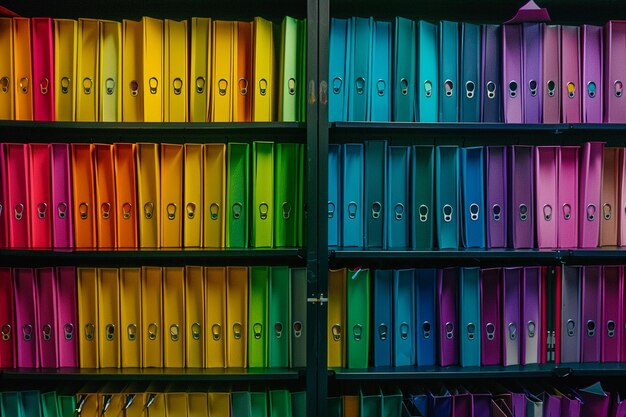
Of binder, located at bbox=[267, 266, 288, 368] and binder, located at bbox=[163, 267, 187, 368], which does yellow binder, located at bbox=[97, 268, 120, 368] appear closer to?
binder, located at bbox=[163, 267, 187, 368]

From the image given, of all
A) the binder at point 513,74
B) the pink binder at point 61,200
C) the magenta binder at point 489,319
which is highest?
the binder at point 513,74

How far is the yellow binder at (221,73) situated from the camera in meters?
1.46

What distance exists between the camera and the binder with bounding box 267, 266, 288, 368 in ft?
4.85

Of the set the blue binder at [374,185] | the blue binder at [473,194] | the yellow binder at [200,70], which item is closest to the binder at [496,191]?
the blue binder at [473,194]

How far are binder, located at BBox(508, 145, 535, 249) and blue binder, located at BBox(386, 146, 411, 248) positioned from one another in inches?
13.3

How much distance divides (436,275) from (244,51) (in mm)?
968

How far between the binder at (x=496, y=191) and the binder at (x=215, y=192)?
0.79 meters

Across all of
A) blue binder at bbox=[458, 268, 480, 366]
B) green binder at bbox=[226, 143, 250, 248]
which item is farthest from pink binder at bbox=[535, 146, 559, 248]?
green binder at bbox=[226, 143, 250, 248]

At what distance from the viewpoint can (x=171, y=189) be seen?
1458 mm

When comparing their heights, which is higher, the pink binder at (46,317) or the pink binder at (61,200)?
the pink binder at (61,200)

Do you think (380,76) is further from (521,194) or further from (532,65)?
(521,194)

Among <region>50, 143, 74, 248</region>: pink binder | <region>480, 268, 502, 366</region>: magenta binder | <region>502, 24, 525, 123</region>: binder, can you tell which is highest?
<region>502, 24, 525, 123</region>: binder

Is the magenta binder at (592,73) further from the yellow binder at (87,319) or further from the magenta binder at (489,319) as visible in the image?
the yellow binder at (87,319)

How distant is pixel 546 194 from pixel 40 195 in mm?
1622
